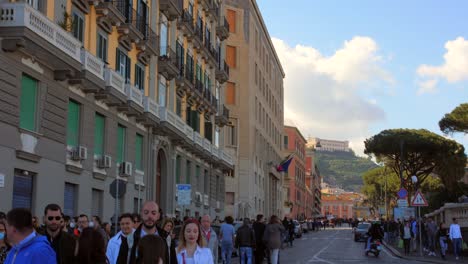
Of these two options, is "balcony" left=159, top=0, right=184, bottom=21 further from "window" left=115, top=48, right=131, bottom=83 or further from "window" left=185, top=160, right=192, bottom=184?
"window" left=185, top=160, right=192, bottom=184

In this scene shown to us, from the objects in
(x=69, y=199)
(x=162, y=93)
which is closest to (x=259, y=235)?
(x=69, y=199)

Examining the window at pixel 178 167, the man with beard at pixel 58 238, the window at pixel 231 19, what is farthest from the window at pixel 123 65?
the window at pixel 231 19

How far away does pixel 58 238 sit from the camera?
6.86m

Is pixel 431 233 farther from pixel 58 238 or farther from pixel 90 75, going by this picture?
pixel 58 238

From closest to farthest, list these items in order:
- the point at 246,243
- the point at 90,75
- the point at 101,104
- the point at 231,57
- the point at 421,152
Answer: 1. the point at 246,243
2. the point at 90,75
3. the point at 101,104
4. the point at 231,57
5. the point at 421,152

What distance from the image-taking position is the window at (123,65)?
2780 centimetres

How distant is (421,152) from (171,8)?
1469 inches

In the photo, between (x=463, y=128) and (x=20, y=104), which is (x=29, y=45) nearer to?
(x=20, y=104)

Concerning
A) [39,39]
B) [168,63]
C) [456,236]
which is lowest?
[456,236]

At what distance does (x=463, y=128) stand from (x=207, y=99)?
1646 centimetres

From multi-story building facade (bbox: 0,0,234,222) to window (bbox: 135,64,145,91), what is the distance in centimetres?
6

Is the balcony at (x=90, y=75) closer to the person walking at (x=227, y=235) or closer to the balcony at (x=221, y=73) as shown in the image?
the person walking at (x=227, y=235)

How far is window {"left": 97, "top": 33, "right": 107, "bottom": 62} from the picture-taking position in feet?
84.0

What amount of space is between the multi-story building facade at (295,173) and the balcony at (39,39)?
72.5 metres
